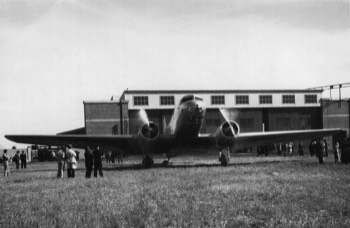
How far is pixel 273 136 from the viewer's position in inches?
1097

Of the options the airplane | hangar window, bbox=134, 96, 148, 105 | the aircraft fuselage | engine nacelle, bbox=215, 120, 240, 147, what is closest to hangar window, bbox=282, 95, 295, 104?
hangar window, bbox=134, 96, 148, 105

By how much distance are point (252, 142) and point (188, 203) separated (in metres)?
20.3

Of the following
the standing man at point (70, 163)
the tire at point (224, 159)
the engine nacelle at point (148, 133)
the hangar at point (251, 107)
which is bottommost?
the tire at point (224, 159)

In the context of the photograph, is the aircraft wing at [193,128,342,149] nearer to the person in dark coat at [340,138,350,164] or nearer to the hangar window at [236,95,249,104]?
the person in dark coat at [340,138,350,164]

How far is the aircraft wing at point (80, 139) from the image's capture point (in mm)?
25812

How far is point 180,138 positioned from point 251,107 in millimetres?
42682

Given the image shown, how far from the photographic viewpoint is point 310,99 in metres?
66.6

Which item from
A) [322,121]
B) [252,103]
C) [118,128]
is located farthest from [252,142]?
[322,121]

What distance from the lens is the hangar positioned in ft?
198

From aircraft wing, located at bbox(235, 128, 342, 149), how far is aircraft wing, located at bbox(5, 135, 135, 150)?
328 inches

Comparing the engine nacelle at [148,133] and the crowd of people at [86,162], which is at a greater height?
the engine nacelle at [148,133]

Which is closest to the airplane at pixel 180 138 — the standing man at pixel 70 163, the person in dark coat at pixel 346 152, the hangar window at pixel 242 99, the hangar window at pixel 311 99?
the person in dark coat at pixel 346 152

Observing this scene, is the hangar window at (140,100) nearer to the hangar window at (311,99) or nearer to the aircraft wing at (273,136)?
the hangar window at (311,99)

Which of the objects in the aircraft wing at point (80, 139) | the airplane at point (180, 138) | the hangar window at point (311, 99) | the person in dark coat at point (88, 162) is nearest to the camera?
the person in dark coat at point (88, 162)
